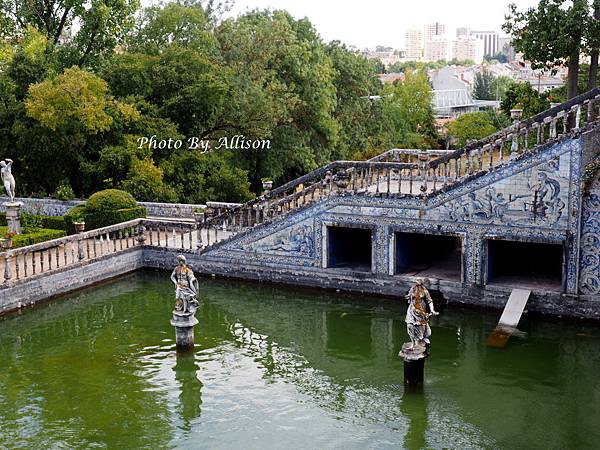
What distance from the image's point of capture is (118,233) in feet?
80.1

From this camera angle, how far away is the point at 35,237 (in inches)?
877

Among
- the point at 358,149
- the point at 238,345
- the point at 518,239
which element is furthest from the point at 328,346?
the point at 358,149

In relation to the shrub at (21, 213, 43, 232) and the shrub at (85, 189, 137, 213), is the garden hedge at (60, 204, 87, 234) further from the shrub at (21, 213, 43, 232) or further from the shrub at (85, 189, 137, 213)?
the shrub at (21, 213, 43, 232)

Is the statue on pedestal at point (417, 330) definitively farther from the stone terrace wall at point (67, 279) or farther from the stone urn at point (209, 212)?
the stone urn at point (209, 212)

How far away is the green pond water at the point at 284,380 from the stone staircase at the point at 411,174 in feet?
9.95

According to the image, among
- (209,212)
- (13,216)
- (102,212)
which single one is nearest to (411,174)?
(209,212)

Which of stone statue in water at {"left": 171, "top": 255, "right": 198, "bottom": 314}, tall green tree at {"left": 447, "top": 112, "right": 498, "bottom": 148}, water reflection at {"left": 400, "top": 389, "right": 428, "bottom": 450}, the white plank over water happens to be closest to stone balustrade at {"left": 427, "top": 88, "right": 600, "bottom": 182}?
the white plank over water

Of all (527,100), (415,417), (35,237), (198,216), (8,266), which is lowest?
(415,417)

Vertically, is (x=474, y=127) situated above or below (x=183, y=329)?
above

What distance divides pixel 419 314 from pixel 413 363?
95cm

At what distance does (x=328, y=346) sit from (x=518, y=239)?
18.3 ft

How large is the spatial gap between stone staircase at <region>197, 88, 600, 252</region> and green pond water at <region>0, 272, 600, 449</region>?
3.03 m

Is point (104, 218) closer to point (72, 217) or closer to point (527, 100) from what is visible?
point (72, 217)

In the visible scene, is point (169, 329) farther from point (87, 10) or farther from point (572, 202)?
point (87, 10)
